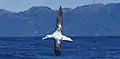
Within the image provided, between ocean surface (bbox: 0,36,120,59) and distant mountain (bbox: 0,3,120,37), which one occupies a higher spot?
distant mountain (bbox: 0,3,120,37)

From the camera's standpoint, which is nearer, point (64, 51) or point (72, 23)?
point (64, 51)

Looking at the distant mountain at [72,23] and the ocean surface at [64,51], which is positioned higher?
the distant mountain at [72,23]

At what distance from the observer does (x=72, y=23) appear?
44.6 meters

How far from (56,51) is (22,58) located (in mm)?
13000

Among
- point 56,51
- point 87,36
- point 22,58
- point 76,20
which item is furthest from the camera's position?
point 76,20

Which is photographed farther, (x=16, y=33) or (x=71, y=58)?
(x=16, y=33)

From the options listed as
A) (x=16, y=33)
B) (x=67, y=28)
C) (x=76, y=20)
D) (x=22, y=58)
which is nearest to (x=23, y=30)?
(x=16, y=33)

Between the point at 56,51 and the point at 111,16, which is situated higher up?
the point at 111,16

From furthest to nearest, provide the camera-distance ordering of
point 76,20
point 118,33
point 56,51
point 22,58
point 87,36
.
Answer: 1. point 76,20
2. point 87,36
3. point 118,33
4. point 22,58
5. point 56,51

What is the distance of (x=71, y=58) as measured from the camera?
70.9ft

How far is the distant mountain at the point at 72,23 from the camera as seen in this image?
40.9 m

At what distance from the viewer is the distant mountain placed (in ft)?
134

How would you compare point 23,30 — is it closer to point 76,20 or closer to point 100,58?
point 76,20

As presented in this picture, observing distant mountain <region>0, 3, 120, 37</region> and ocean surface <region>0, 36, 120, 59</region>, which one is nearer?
ocean surface <region>0, 36, 120, 59</region>
